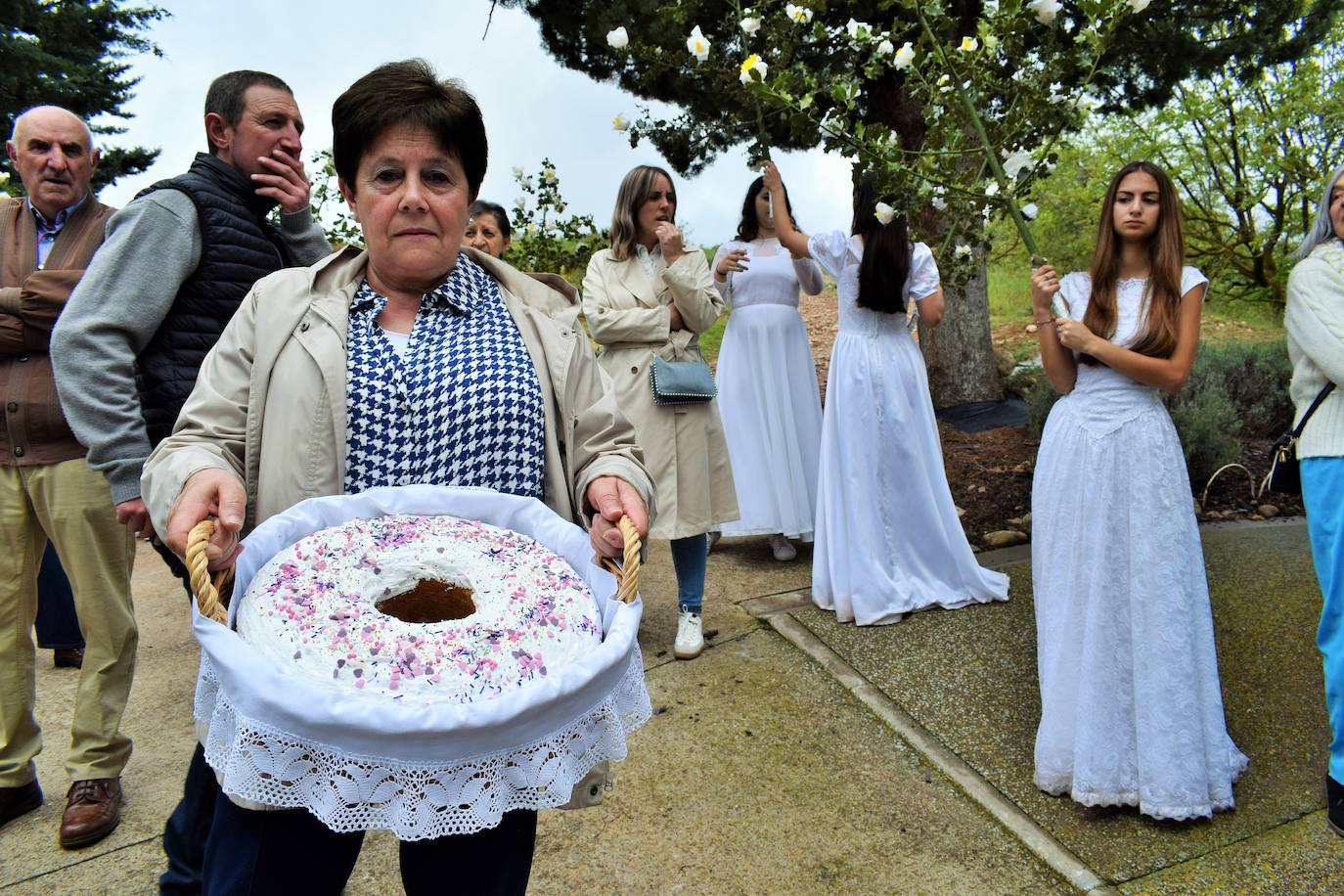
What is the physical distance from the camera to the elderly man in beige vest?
3016mm

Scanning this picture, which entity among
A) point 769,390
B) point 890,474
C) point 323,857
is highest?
point 769,390

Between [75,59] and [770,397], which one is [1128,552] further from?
[75,59]

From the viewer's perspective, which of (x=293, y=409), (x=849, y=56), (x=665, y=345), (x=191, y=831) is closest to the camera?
(x=293, y=409)

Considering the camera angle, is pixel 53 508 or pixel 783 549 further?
pixel 783 549

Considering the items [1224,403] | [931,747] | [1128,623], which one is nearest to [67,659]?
[931,747]

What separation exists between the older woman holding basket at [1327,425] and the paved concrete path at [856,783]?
1.20 ft

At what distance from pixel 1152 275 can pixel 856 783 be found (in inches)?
79.4

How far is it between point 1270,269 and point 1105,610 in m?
8.69

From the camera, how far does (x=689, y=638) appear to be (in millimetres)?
4230

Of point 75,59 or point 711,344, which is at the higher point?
point 75,59

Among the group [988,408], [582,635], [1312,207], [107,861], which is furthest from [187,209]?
[1312,207]

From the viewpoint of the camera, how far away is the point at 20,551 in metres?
3.17

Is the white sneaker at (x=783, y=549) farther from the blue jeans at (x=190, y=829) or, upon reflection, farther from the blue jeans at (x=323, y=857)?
the blue jeans at (x=323, y=857)

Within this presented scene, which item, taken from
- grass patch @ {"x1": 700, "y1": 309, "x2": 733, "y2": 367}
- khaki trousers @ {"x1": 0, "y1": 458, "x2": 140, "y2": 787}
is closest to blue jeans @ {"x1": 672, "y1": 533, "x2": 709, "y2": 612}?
khaki trousers @ {"x1": 0, "y1": 458, "x2": 140, "y2": 787}
